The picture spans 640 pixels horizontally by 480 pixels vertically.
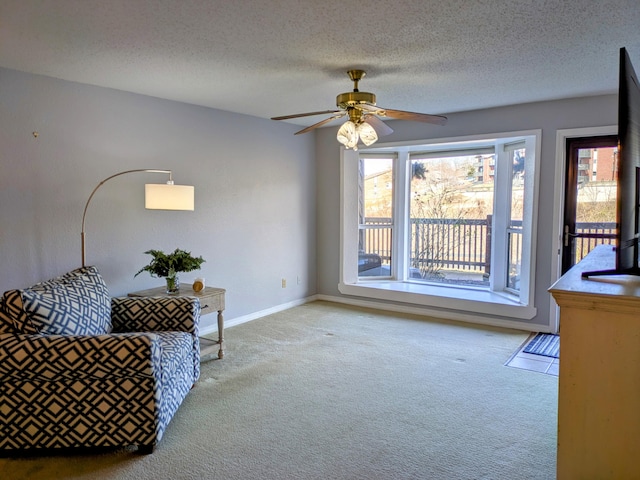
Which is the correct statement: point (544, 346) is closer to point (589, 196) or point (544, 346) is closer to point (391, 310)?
point (589, 196)

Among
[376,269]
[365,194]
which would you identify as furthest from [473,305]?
[365,194]

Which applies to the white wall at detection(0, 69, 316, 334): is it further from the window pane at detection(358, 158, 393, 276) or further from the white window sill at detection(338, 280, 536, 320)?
the white window sill at detection(338, 280, 536, 320)

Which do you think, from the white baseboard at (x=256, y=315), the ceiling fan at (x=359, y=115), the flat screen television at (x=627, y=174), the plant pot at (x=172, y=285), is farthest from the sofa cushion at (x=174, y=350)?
the flat screen television at (x=627, y=174)

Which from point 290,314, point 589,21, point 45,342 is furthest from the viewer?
point 290,314

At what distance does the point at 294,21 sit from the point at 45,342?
2052mm

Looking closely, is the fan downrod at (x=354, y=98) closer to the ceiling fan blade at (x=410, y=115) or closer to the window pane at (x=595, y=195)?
the ceiling fan blade at (x=410, y=115)

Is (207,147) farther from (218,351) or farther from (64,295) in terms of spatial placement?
(64,295)

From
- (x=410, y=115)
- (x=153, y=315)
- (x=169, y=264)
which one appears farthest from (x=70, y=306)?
(x=410, y=115)

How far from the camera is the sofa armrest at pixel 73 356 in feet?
7.03

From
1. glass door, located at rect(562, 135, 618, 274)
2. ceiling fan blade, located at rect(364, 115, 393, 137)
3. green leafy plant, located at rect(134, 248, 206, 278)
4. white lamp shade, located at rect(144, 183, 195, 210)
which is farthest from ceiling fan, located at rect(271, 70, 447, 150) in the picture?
glass door, located at rect(562, 135, 618, 274)

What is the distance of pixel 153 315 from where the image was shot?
118 inches

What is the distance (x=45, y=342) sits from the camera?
2.16 metres

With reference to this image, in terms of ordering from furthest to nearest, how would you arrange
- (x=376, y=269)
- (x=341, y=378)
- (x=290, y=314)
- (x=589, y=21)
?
1. (x=376, y=269)
2. (x=290, y=314)
3. (x=341, y=378)
4. (x=589, y=21)

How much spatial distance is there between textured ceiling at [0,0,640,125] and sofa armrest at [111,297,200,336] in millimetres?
1641
